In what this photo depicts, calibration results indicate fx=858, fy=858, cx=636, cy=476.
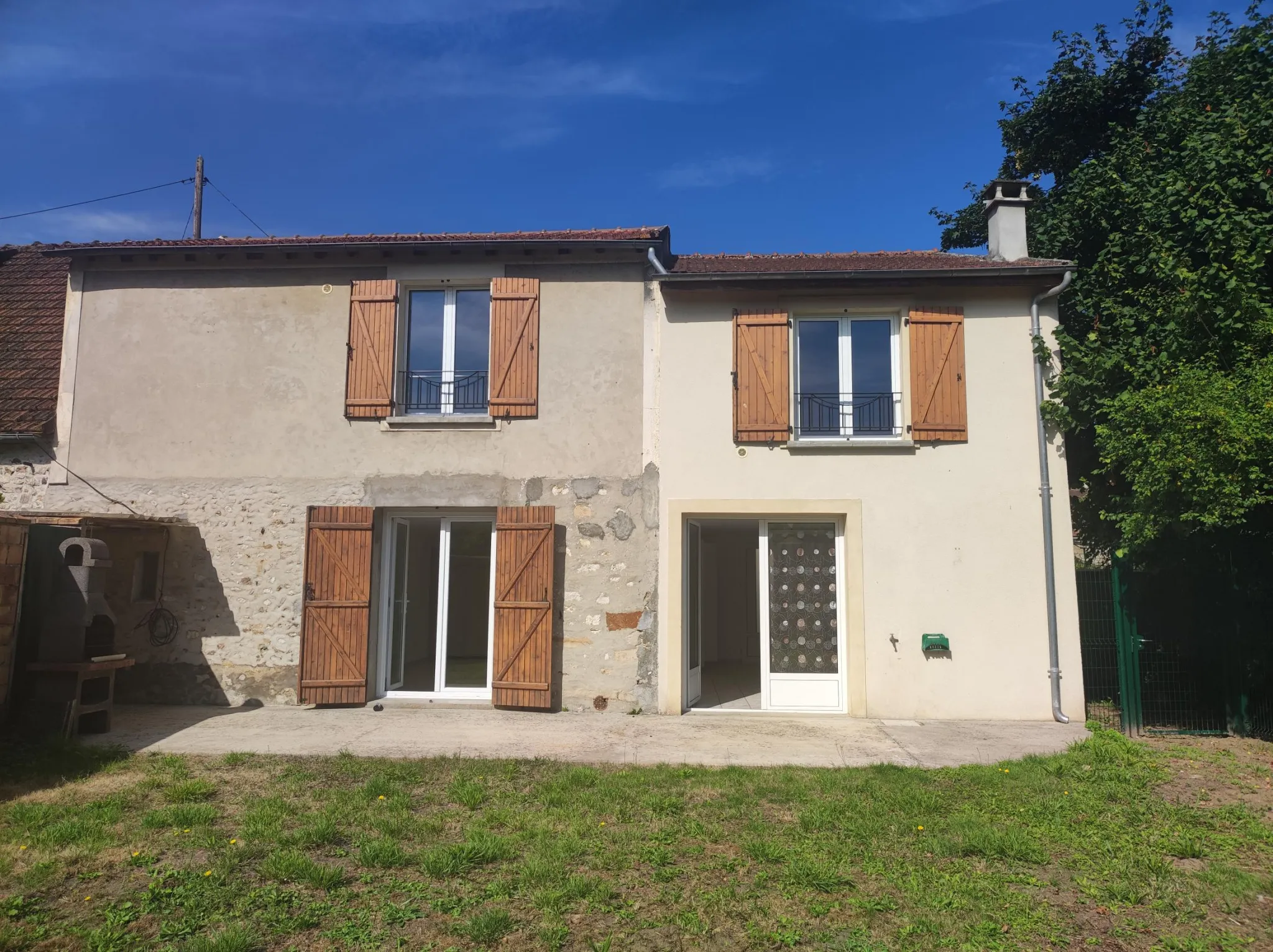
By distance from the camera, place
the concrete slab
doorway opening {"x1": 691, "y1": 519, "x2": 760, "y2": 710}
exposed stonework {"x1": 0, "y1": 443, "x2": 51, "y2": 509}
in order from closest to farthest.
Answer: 1. the concrete slab
2. exposed stonework {"x1": 0, "y1": 443, "x2": 51, "y2": 509}
3. doorway opening {"x1": 691, "y1": 519, "x2": 760, "y2": 710}

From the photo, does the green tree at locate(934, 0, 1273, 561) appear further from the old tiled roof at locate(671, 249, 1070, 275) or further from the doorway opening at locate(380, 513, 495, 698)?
the doorway opening at locate(380, 513, 495, 698)

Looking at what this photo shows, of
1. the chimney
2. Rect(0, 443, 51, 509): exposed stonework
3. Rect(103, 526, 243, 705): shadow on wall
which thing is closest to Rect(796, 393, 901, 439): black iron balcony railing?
the chimney

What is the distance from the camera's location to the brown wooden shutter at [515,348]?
8.88 metres

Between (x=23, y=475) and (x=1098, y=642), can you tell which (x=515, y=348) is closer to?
(x=23, y=475)

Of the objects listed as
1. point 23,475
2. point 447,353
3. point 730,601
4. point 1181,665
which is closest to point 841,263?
point 447,353

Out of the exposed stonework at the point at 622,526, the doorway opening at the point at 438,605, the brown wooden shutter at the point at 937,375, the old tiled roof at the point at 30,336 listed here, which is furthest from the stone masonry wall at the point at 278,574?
the brown wooden shutter at the point at 937,375

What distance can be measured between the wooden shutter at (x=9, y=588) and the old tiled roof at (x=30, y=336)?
2.95 meters

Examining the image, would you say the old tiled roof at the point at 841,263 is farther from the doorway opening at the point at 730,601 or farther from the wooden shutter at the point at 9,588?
the wooden shutter at the point at 9,588

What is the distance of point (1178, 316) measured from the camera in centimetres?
770

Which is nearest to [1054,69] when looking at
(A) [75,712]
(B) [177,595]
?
(B) [177,595]

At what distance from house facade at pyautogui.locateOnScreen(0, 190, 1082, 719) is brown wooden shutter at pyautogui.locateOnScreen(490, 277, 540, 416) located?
0.03m

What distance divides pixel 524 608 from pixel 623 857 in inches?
169

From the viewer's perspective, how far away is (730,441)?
870 centimetres

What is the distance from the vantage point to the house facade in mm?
8453
